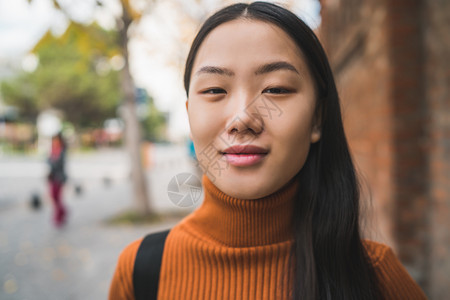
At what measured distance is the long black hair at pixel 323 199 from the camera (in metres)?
1.09

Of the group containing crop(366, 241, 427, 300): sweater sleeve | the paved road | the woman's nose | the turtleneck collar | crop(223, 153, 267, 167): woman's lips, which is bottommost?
the paved road

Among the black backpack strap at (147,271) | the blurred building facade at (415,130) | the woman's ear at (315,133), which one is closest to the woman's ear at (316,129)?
the woman's ear at (315,133)

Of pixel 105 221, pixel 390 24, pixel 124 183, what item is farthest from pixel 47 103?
pixel 390 24

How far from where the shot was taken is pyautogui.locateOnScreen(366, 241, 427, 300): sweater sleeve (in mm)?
1135

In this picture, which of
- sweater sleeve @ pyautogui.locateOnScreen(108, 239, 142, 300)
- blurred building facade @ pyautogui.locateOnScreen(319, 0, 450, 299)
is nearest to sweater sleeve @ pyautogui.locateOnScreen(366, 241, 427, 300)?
sweater sleeve @ pyautogui.locateOnScreen(108, 239, 142, 300)

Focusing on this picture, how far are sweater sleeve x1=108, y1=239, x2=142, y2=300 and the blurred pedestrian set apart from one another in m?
5.63

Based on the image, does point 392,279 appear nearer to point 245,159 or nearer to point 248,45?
point 245,159

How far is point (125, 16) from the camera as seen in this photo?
5.85 m

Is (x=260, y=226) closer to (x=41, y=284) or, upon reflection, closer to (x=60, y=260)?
(x=41, y=284)

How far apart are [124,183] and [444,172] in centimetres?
1105

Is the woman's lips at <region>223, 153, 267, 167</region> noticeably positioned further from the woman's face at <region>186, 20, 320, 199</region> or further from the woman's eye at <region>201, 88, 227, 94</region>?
the woman's eye at <region>201, 88, 227, 94</region>

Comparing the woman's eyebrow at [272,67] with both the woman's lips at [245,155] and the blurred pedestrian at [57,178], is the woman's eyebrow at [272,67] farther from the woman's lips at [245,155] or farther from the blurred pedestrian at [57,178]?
the blurred pedestrian at [57,178]

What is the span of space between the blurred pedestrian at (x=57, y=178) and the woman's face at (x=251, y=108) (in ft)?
19.6

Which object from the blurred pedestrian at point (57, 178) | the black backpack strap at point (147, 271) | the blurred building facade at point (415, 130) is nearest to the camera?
the black backpack strap at point (147, 271)
